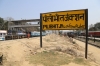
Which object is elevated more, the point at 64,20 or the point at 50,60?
the point at 64,20

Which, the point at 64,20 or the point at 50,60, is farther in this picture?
the point at 64,20

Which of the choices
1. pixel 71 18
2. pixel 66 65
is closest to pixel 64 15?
pixel 71 18

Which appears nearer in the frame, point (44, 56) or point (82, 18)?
point (44, 56)

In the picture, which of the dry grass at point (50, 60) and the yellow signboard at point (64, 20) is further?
the yellow signboard at point (64, 20)

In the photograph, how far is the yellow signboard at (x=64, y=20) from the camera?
47.4ft

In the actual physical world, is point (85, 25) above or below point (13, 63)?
above

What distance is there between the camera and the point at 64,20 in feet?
50.6

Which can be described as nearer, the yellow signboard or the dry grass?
the dry grass

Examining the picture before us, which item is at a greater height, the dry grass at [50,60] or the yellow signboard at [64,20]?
the yellow signboard at [64,20]

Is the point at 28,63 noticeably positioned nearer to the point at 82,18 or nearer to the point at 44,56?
the point at 44,56

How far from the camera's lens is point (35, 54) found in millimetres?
12695

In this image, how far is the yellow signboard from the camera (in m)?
14.4

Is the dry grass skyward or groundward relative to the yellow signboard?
groundward

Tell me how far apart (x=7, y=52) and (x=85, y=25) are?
6.72 meters
